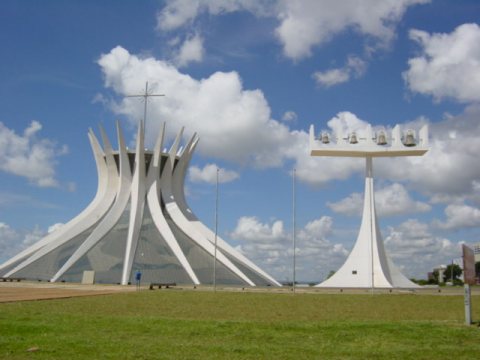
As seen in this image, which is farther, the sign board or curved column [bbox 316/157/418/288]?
curved column [bbox 316/157/418/288]

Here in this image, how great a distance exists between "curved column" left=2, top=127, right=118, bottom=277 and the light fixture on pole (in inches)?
773

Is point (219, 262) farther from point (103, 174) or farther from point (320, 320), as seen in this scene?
point (320, 320)

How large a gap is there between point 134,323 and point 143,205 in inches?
1334

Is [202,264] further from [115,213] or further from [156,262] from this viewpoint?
[115,213]

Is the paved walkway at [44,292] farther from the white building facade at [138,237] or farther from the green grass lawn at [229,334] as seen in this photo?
the white building facade at [138,237]

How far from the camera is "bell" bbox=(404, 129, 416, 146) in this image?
37.3m

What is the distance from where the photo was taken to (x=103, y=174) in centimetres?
4862

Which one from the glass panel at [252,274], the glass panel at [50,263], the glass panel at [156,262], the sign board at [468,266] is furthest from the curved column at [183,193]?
the sign board at [468,266]

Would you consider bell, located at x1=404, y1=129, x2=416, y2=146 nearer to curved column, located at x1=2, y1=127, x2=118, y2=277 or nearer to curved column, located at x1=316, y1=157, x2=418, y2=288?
curved column, located at x1=316, y1=157, x2=418, y2=288

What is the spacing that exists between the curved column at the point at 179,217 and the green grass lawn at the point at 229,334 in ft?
77.9

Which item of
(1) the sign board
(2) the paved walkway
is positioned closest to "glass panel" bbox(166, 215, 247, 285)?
(2) the paved walkway

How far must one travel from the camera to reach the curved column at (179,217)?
41922 mm

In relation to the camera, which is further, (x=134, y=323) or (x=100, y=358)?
(x=134, y=323)

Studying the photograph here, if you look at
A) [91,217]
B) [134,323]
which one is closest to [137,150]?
[91,217]
